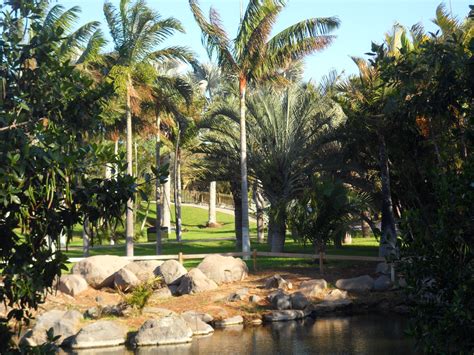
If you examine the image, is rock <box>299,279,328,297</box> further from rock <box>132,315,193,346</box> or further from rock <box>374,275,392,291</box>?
rock <box>132,315,193,346</box>

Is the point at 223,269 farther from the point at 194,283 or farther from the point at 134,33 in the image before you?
the point at 134,33

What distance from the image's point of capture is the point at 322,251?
2467 centimetres

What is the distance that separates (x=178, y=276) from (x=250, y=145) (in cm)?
879

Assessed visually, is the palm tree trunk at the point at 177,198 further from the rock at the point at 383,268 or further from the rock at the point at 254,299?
the rock at the point at 254,299

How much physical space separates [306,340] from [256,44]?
13523 millimetres

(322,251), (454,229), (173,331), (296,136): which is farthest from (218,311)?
(454,229)

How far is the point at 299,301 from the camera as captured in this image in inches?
814

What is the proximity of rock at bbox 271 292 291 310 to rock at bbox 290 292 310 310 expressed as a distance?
122mm

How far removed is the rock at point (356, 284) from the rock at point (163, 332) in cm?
622

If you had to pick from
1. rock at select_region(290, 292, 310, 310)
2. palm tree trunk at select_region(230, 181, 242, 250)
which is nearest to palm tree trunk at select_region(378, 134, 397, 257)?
rock at select_region(290, 292, 310, 310)

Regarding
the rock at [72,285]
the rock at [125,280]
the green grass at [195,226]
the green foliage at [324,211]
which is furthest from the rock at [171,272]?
the green grass at [195,226]

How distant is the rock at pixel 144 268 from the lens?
23.3 meters

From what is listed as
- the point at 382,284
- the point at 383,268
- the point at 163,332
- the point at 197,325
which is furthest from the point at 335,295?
the point at 163,332

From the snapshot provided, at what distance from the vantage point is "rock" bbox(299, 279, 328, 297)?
21594mm
